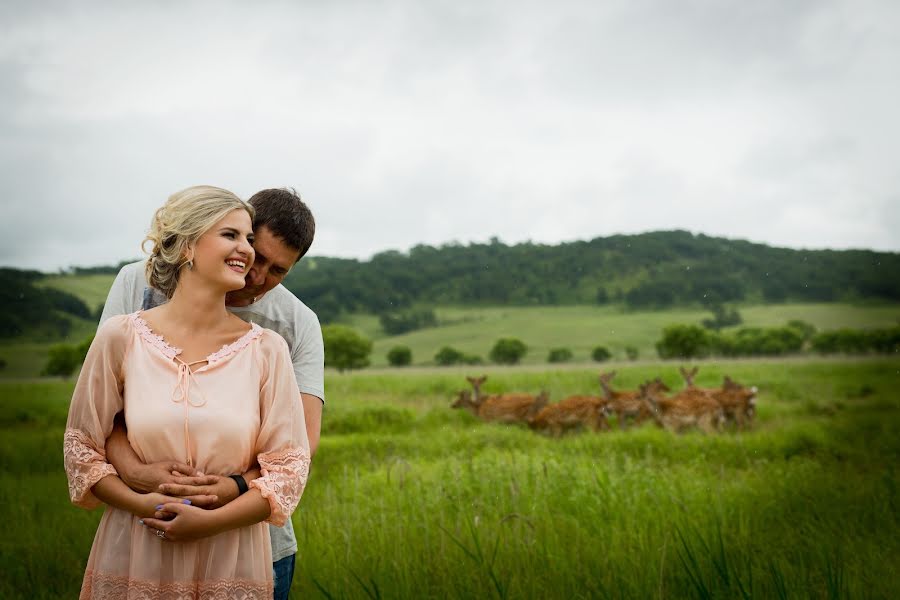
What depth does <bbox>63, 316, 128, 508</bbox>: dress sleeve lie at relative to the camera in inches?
92.0

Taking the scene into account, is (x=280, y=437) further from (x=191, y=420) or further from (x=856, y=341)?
(x=856, y=341)

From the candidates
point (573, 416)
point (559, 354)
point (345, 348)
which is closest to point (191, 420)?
point (573, 416)

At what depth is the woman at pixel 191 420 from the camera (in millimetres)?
2316

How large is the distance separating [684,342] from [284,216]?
4816 centimetres

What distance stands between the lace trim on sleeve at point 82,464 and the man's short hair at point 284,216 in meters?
0.89

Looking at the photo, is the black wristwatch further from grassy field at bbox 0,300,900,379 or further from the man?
grassy field at bbox 0,300,900,379

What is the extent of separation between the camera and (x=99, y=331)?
95.7 inches

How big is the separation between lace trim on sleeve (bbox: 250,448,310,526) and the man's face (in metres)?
0.66

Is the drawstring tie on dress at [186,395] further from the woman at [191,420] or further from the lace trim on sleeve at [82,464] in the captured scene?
the lace trim on sleeve at [82,464]

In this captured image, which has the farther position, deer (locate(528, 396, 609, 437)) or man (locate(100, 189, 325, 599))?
deer (locate(528, 396, 609, 437))

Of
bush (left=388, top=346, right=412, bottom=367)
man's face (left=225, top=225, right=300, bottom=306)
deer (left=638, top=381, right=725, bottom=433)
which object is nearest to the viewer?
man's face (left=225, top=225, right=300, bottom=306)

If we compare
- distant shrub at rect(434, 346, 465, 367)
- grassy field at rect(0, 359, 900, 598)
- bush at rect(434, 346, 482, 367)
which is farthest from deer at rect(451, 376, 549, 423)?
distant shrub at rect(434, 346, 465, 367)

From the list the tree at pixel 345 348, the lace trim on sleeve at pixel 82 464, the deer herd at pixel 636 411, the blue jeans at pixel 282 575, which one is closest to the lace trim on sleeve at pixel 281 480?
the lace trim on sleeve at pixel 82 464

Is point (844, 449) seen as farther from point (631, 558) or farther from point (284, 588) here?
point (284, 588)
